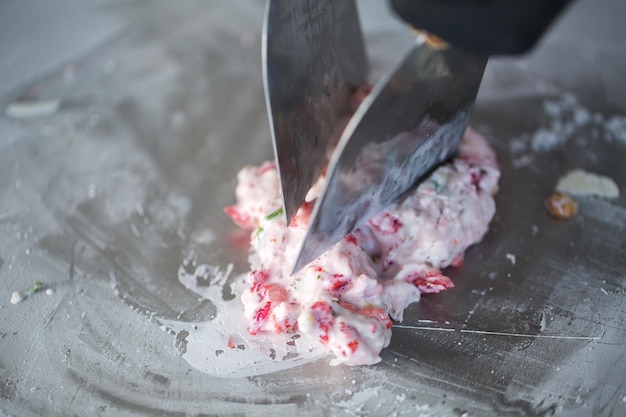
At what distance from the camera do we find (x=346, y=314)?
1.21 meters

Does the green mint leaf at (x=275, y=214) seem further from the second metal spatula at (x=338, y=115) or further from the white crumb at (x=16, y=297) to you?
the white crumb at (x=16, y=297)

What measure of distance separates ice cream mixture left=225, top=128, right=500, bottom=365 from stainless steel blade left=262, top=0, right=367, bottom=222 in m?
0.10

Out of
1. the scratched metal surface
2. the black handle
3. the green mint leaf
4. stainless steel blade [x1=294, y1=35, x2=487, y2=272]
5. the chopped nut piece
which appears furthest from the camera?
the chopped nut piece

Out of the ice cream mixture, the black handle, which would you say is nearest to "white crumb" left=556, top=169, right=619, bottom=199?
the ice cream mixture

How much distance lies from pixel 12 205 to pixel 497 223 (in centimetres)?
127

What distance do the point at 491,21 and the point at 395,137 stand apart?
317 mm

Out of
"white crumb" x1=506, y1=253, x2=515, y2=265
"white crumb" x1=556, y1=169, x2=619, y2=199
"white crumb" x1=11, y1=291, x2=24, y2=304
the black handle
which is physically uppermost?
the black handle

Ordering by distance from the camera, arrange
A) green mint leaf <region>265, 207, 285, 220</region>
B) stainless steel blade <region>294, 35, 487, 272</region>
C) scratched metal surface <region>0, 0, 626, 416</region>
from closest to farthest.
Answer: stainless steel blade <region>294, 35, 487, 272</region>
scratched metal surface <region>0, 0, 626, 416</region>
green mint leaf <region>265, 207, 285, 220</region>

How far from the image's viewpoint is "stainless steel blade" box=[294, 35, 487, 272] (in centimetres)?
111

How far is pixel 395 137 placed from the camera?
4.00 ft

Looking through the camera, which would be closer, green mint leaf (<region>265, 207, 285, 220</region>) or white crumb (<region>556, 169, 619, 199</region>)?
green mint leaf (<region>265, 207, 285, 220</region>)

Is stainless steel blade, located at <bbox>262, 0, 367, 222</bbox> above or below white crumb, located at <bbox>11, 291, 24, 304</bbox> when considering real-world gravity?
above

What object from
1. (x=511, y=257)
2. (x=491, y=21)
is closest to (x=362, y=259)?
(x=511, y=257)

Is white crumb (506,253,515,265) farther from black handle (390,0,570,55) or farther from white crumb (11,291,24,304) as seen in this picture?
white crumb (11,291,24,304)
